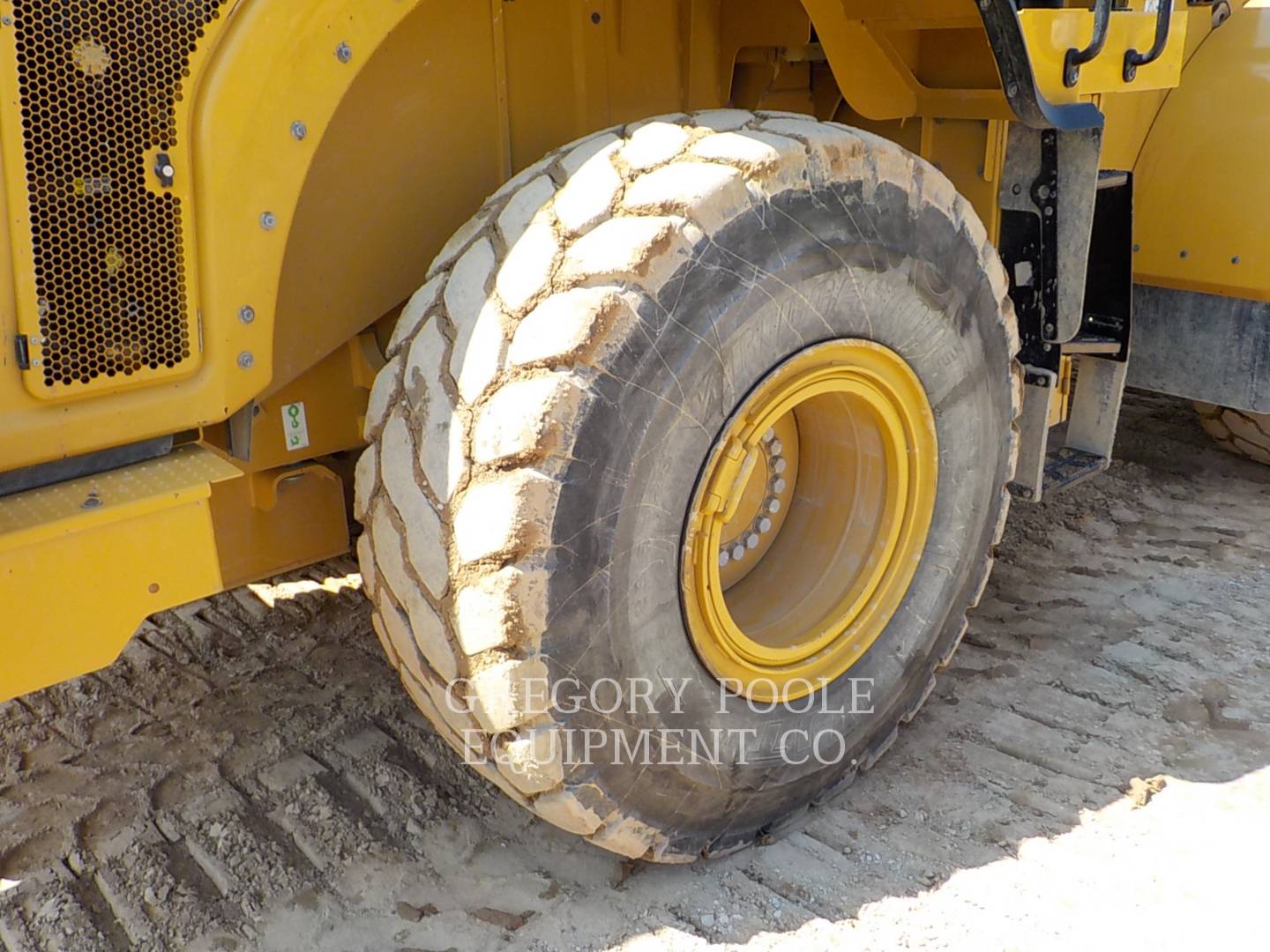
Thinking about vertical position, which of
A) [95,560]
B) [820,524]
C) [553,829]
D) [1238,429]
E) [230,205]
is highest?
[230,205]

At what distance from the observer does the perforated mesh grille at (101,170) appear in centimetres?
165

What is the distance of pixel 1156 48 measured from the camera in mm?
2578

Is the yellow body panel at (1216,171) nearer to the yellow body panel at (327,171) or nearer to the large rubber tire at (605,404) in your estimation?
the yellow body panel at (327,171)

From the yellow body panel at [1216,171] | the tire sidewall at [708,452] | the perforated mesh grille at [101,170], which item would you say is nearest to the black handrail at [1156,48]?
the tire sidewall at [708,452]

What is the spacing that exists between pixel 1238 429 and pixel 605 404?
3.53 m

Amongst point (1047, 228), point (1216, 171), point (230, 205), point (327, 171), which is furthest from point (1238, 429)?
point (230, 205)

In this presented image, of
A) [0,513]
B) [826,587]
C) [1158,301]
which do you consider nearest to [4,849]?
[0,513]

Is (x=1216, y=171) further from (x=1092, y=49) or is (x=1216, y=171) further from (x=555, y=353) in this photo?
(x=555, y=353)

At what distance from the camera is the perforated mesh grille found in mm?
1646

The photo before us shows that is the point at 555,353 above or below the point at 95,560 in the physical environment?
above

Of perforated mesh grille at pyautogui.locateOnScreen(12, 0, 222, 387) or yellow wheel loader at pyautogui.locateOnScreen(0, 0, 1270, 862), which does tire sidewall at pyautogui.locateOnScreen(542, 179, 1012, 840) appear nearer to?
yellow wheel loader at pyautogui.locateOnScreen(0, 0, 1270, 862)

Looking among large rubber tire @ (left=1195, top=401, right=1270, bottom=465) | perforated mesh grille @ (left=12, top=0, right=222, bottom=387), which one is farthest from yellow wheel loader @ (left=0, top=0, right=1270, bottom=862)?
large rubber tire @ (left=1195, top=401, right=1270, bottom=465)

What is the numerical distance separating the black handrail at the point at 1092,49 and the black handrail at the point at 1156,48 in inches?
7.6

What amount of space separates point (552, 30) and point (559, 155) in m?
0.44
